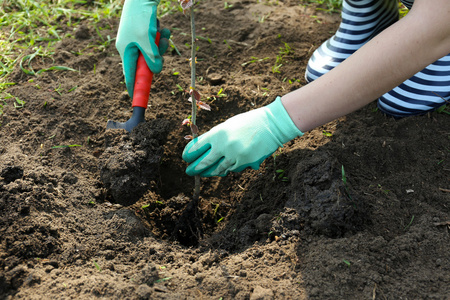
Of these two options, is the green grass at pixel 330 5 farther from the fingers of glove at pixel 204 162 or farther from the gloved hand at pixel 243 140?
the fingers of glove at pixel 204 162

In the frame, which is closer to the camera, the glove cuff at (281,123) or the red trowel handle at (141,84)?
the glove cuff at (281,123)

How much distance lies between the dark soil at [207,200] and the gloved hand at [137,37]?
31 centimetres

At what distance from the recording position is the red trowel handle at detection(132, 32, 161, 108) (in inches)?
87.8

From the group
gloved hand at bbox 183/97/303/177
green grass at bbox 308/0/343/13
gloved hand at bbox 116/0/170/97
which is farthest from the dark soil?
green grass at bbox 308/0/343/13

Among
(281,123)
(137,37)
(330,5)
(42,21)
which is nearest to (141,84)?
(137,37)

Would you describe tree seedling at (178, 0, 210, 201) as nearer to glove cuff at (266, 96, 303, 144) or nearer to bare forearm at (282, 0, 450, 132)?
glove cuff at (266, 96, 303, 144)

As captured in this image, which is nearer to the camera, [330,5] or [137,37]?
[137,37]

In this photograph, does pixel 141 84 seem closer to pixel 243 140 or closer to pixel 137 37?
pixel 137 37

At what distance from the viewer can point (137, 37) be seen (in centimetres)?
227

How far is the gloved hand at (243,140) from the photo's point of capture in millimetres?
1986

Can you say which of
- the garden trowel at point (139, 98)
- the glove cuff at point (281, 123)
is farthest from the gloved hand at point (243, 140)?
the garden trowel at point (139, 98)

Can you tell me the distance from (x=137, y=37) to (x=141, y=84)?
0.90 ft

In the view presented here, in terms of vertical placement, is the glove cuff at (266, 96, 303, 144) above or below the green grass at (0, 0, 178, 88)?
below

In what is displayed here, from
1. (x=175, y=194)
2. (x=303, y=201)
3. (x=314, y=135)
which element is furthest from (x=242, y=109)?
(x=303, y=201)
